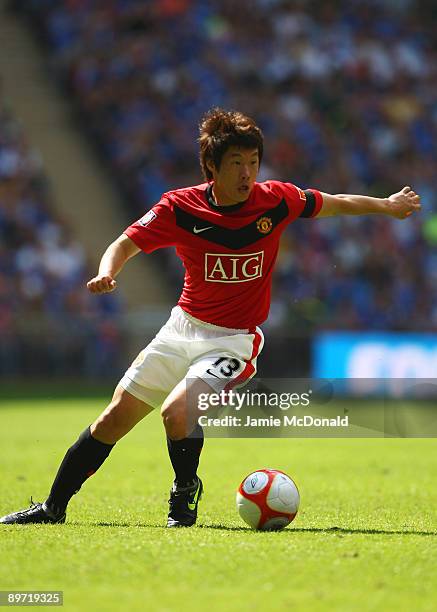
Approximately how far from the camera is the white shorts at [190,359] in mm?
6297

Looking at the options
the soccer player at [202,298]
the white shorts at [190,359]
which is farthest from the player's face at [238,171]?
the white shorts at [190,359]

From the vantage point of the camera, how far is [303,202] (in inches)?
258

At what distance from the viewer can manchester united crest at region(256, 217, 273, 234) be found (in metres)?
6.39

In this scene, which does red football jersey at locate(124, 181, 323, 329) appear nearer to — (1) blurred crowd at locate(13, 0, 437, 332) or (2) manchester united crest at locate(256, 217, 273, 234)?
(2) manchester united crest at locate(256, 217, 273, 234)

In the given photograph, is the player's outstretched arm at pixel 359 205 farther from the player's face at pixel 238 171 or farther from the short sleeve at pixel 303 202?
the player's face at pixel 238 171

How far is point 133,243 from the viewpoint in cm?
641

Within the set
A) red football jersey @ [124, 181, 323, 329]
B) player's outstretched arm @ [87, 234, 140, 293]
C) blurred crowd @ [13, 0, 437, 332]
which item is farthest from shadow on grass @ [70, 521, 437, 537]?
blurred crowd @ [13, 0, 437, 332]

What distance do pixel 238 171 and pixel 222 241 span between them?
43cm

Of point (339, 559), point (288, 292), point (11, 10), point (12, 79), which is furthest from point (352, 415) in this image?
point (11, 10)

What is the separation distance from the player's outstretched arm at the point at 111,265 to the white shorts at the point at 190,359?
1.71 ft

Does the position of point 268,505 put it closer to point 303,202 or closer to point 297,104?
point 303,202

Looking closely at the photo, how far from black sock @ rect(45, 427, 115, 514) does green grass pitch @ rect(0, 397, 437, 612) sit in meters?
0.18

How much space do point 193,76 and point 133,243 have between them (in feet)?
54.6

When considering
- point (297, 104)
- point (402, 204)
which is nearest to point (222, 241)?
point (402, 204)
